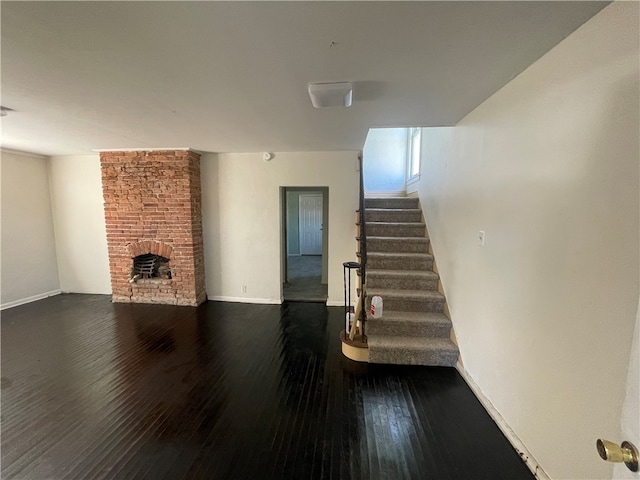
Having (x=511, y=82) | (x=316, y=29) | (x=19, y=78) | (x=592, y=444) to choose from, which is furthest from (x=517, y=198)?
(x=19, y=78)

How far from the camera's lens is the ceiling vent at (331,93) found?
1841 millimetres

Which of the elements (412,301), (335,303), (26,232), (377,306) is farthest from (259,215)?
(26,232)

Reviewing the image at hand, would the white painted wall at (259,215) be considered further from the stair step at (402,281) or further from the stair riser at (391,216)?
the stair step at (402,281)

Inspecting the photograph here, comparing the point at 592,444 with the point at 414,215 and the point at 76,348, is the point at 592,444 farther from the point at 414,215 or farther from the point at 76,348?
the point at 76,348

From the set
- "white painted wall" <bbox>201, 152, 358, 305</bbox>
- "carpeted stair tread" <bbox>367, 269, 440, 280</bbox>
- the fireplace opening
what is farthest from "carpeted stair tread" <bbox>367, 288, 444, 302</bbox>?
the fireplace opening

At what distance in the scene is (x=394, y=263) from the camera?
3.39 m

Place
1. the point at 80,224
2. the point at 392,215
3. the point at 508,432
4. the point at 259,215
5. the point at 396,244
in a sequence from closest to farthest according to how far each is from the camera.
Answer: the point at 508,432
the point at 396,244
the point at 392,215
the point at 259,215
the point at 80,224

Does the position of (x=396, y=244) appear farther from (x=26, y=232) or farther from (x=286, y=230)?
(x=26, y=232)

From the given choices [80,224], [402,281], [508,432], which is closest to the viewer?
[508,432]

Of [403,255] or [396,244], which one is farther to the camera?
[396,244]

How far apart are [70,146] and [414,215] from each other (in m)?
5.33

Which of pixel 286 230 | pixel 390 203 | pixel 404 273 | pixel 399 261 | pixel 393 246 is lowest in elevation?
pixel 404 273

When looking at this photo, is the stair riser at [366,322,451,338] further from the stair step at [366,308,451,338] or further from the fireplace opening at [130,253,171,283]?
the fireplace opening at [130,253,171,283]

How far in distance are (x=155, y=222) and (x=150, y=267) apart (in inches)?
33.6
